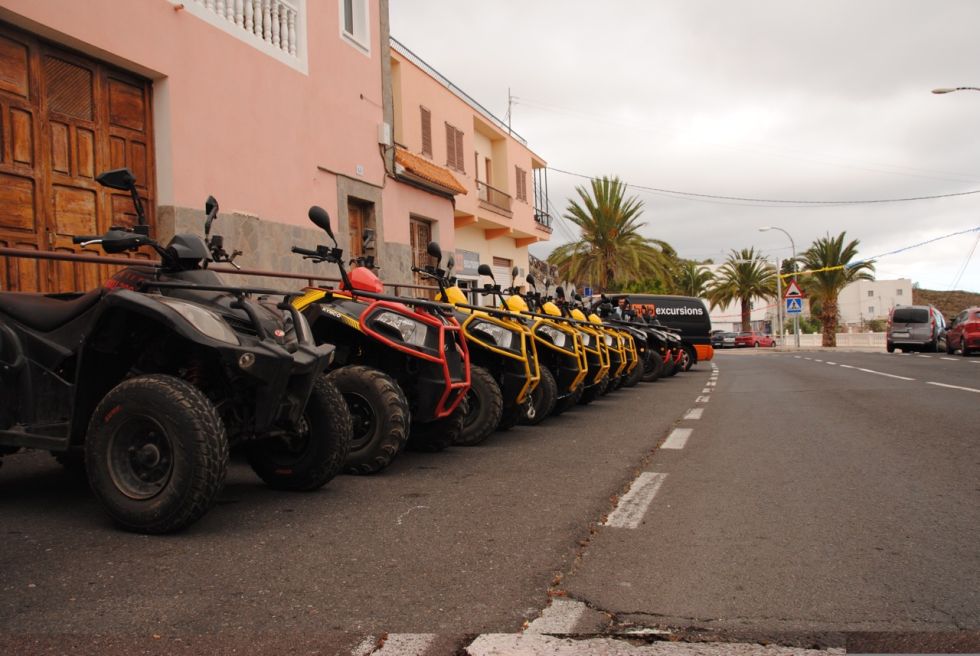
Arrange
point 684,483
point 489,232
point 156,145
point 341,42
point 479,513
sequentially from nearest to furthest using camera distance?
point 479,513 → point 684,483 → point 156,145 → point 341,42 → point 489,232

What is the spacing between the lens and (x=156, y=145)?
32.1 ft

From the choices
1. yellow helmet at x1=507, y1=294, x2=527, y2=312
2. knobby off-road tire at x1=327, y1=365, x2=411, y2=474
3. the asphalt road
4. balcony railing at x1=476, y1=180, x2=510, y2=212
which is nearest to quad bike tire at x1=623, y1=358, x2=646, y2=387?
yellow helmet at x1=507, y1=294, x2=527, y2=312

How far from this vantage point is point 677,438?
23.2 feet

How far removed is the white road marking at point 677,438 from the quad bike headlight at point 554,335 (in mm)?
1494

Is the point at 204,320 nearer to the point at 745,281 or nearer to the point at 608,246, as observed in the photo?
the point at 608,246

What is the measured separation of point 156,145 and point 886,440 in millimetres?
8444

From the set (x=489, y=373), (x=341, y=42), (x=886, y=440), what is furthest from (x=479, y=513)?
(x=341, y=42)

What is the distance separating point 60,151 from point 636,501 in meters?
7.24

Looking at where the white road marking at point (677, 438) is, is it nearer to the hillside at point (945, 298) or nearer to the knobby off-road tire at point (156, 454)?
the knobby off-road tire at point (156, 454)

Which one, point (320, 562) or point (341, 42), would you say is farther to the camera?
Answer: point (341, 42)

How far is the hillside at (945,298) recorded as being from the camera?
296 ft

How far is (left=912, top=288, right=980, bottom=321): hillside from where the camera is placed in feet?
296

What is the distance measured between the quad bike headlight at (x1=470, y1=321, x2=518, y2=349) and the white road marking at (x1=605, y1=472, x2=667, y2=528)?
7.10 feet

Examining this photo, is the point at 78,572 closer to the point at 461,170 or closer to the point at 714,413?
the point at 714,413
